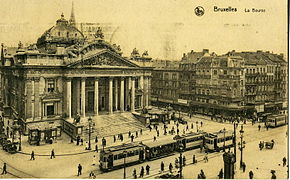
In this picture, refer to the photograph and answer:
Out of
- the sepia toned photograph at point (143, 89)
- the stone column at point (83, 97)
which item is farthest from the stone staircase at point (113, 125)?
the stone column at point (83, 97)

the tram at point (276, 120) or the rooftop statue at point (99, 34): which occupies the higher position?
the rooftop statue at point (99, 34)

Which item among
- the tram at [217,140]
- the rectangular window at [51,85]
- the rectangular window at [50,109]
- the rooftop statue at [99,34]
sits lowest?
the tram at [217,140]

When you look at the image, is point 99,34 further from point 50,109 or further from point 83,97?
point 50,109

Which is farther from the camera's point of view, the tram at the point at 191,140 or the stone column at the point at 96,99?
the stone column at the point at 96,99

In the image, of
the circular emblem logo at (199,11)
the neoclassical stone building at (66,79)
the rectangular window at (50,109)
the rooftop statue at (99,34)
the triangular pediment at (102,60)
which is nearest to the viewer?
the circular emblem logo at (199,11)

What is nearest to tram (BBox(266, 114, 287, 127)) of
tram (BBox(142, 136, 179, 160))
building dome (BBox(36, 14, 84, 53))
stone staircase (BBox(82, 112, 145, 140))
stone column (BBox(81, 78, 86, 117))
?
tram (BBox(142, 136, 179, 160))

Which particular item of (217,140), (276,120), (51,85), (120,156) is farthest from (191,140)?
(51,85)

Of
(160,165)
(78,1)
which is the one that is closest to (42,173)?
(160,165)

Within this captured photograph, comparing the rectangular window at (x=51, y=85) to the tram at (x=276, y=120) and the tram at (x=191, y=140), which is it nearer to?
the tram at (x=191, y=140)

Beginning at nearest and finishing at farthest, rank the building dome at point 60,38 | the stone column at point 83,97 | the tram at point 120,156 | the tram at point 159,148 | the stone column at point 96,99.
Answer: the tram at point 120,156 → the tram at point 159,148 → the building dome at point 60,38 → the stone column at point 83,97 → the stone column at point 96,99

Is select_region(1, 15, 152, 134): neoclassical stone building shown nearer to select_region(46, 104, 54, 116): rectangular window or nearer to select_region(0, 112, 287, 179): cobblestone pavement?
select_region(46, 104, 54, 116): rectangular window
